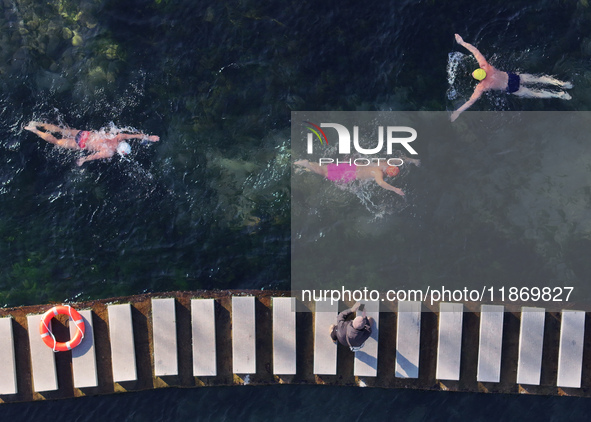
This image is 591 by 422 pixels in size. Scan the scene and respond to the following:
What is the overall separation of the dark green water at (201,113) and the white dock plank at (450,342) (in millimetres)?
2323

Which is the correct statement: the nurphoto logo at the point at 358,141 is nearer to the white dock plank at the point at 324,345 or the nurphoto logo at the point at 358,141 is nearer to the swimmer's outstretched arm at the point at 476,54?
the swimmer's outstretched arm at the point at 476,54

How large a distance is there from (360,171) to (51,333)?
10.3 meters

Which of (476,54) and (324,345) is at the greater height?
(476,54)

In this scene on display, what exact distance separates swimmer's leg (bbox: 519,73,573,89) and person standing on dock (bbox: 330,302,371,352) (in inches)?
337

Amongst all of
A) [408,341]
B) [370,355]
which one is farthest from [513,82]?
[370,355]

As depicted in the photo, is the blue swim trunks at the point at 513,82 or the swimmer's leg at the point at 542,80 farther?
the swimmer's leg at the point at 542,80

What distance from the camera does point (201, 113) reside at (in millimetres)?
16922

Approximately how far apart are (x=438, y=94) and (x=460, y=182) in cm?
278

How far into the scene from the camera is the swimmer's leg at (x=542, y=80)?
16469 millimetres

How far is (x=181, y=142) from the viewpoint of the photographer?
16.9 metres

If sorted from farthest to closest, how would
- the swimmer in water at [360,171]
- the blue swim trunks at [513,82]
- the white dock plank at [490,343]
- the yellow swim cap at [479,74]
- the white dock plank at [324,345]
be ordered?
the swimmer in water at [360,171] < the blue swim trunks at [513,82] < the yellow swim cap at [479,74] < the white dock plank at [324,345] < the white dock plank at [490,343]

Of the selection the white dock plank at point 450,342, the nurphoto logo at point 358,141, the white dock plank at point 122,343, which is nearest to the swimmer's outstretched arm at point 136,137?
the nurphoto logo at point 358,141

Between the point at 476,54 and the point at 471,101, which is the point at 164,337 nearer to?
the point at 471,101

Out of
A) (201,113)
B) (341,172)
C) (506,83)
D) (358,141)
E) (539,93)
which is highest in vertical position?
Answer: (506,83)
